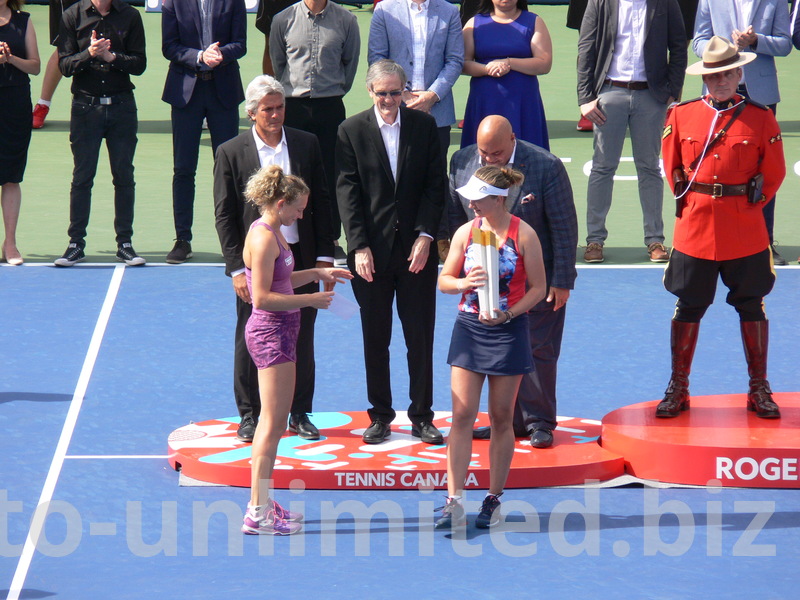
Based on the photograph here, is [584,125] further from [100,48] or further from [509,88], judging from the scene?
[100,48]

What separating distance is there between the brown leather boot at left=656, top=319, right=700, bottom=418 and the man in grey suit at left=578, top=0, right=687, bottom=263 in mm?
3637

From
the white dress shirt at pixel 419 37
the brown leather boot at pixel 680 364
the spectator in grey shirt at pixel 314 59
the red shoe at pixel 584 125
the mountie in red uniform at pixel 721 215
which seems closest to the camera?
the mountie in red uniform at pixel 721 215

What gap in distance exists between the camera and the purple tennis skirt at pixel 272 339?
21.4ft

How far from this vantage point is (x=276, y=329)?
6551 millimetres

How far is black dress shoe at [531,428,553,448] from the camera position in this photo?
7.49 meters

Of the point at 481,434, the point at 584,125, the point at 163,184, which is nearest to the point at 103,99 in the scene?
the point at 163,184

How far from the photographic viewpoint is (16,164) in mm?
11297

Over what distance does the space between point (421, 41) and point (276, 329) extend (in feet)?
14.9

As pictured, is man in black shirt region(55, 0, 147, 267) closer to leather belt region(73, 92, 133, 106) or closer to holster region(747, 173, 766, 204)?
leather belt region(73, 92, 133, 106)

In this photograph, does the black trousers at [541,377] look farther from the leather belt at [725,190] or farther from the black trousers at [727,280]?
the leather belt at [725,190]

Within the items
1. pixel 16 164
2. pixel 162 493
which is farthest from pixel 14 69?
pixel 162 493

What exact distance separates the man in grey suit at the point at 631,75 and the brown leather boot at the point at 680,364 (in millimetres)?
3637

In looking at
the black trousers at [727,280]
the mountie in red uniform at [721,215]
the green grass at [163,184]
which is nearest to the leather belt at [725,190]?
the mountie in red uniform at [721,215]

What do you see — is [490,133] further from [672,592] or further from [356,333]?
[356,333]
